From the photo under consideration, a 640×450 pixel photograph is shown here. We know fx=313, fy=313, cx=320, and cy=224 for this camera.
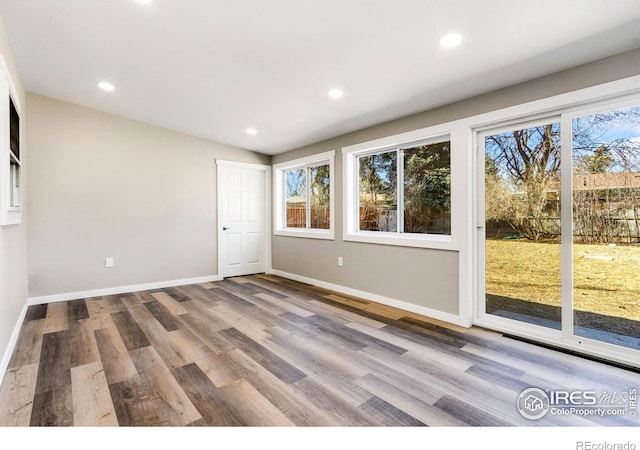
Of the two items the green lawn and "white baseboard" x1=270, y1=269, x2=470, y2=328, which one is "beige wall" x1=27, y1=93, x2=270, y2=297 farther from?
the green lawn

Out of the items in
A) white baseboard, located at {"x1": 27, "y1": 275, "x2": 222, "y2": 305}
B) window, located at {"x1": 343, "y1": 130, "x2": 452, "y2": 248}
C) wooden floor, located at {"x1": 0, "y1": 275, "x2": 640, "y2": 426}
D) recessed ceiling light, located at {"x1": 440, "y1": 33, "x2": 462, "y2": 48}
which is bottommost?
wooden floor, located at {"x1": 0, "y1": 275, "x2": 640, "y2": 426}

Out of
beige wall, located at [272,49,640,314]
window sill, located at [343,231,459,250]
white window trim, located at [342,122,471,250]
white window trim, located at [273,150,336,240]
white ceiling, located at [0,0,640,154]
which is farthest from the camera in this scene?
white window trim, located at [273,150,336,240]

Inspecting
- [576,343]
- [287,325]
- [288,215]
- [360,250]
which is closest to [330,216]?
[360,250]

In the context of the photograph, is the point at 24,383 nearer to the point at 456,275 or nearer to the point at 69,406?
the point at 69,406

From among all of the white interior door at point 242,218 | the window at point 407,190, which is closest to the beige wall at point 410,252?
the window at point 407,190

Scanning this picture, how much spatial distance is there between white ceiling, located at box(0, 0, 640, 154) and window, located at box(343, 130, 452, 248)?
51 cm

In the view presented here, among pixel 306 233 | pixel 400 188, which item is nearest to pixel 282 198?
pixel 306 233

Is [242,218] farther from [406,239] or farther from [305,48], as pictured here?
[305,48]

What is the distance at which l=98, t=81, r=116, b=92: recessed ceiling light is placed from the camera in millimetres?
3436

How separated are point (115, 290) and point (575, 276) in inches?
207

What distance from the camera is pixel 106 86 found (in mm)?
3508

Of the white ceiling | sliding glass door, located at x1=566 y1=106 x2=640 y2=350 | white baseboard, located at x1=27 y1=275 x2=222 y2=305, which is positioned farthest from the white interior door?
sliding glass door, located at x1=566 y1=106 x2=640 y2=350

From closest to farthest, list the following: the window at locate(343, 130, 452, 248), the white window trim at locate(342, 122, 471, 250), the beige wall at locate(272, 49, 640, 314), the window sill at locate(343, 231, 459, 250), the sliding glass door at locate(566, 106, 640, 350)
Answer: the sliding glass door at locate(566, 106, 640, 350) < the beige wall at locate(272, 49, 640, 314) < the white window trim at locate(342, 122, 471, 250) < the window sill at locate(343, 231, 459, 250) < the window at locate(343, 130, 452, 248)

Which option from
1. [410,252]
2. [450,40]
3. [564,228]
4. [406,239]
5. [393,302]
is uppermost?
[450,40]
